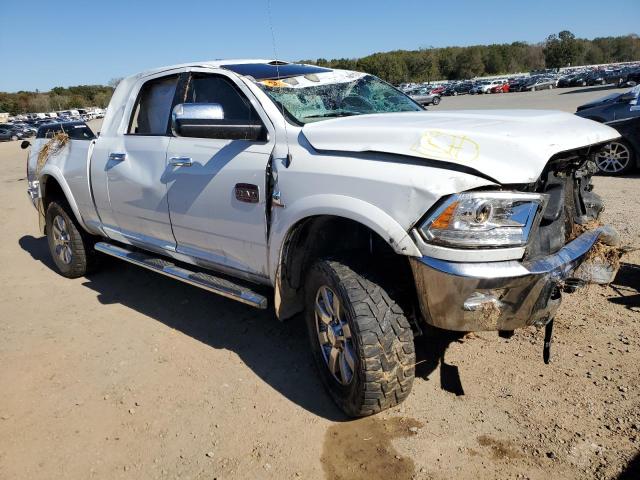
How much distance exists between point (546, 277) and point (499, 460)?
2.96 feet

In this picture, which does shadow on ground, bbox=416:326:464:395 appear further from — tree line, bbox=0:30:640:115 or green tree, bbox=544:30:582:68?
green tree, bbox=544:30:582:68

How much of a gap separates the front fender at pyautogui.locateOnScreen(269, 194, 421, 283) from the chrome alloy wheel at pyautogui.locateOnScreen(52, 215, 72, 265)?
331cm

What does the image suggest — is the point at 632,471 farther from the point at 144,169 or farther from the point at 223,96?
the point at 144,169

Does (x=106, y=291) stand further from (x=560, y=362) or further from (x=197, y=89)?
(x=560, y=362)

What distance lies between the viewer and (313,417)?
2.90 meters

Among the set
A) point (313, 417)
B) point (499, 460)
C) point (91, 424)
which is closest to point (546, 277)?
point (499, 460)

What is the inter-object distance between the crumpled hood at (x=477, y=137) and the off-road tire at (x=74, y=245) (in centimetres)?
339

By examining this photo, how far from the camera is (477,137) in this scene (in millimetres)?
2395

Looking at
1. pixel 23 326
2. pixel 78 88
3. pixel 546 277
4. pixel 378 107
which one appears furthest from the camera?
pixel 78 88

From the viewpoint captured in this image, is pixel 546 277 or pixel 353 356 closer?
pixel 546 277

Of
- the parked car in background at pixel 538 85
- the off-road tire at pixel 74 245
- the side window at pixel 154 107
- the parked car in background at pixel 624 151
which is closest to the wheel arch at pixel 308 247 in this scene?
the side window at pixel 154 107

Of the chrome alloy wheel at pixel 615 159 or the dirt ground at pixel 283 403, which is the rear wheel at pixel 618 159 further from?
the dirt ground at pixel 283 403

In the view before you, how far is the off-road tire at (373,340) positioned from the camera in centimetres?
254

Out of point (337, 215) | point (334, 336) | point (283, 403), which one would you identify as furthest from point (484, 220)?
point (283, 403)
